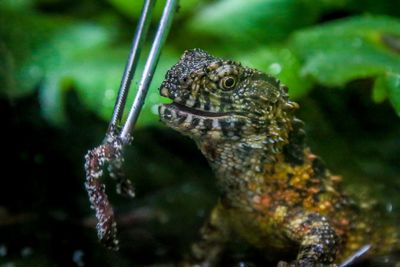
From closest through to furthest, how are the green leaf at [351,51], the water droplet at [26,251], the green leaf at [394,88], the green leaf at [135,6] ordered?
the green leaf at [394,88]
the green leaf at [351,51]
the water droplet at [26,251]
the green leaf at [135,6]

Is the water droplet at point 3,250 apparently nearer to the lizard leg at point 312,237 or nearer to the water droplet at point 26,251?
the water droplet at point 26,251

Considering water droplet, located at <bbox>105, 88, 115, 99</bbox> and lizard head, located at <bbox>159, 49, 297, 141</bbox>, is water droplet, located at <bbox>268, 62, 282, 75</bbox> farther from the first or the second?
water droplet, located at <bbox>105, 88, 115, 99</bbox>

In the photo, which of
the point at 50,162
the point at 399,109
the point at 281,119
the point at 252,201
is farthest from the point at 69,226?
the point at 399,109

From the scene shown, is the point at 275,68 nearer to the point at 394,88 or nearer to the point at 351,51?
the point at 351,51

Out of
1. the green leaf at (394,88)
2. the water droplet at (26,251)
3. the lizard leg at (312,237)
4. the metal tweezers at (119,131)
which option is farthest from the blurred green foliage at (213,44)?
the water droplet at (26,251)

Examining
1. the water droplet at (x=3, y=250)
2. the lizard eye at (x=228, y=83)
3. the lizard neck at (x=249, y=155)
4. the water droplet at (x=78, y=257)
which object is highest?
the lizard eye at (x=228, y=83)

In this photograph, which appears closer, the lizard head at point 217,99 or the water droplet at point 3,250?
the lizard head at point 217,99

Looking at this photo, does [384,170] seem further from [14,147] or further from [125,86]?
[14,147]

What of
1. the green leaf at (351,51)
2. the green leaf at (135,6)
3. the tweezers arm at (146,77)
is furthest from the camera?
the green leaf at (135,6)
